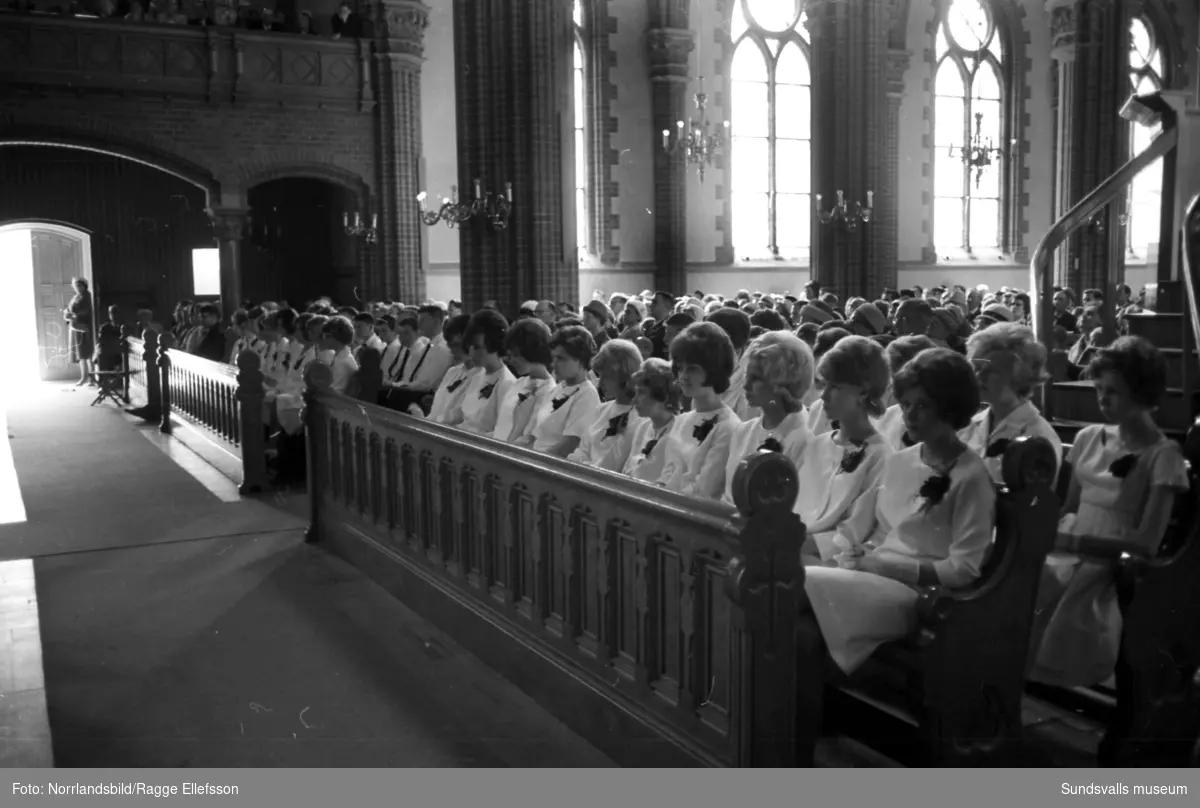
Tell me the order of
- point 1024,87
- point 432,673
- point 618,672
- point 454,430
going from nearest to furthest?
point 618,672 → point 432,673 → point 454,430 → point 1024,87

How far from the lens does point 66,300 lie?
2112cm

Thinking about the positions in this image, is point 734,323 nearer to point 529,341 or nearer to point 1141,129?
point 529,341

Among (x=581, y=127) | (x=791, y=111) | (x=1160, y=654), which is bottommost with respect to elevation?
(x=1160, y=654)

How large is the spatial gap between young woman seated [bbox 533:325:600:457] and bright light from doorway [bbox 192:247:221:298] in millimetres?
17129

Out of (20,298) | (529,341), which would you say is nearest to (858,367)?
(529,341)

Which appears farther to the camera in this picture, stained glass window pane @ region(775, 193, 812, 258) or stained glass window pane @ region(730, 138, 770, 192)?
stained glass window pane @ region(775, 193, 812, 258)

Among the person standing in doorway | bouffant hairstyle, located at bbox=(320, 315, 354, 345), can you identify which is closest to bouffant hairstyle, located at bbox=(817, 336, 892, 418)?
bouffant hairstyle, located at bbox=(320, 315, 354, 345)

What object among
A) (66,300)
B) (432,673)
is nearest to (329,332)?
(432,673)

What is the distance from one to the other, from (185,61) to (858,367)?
16919 mm

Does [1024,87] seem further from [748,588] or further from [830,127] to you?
[748,588]

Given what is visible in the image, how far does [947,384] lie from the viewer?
10.1ft

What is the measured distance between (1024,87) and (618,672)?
85.5 feet

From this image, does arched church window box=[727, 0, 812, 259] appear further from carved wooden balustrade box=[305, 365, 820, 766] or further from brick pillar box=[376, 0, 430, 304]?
carved wooden balustrade box=[305, 365, 820, 766]

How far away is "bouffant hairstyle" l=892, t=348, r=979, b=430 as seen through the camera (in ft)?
10.1
